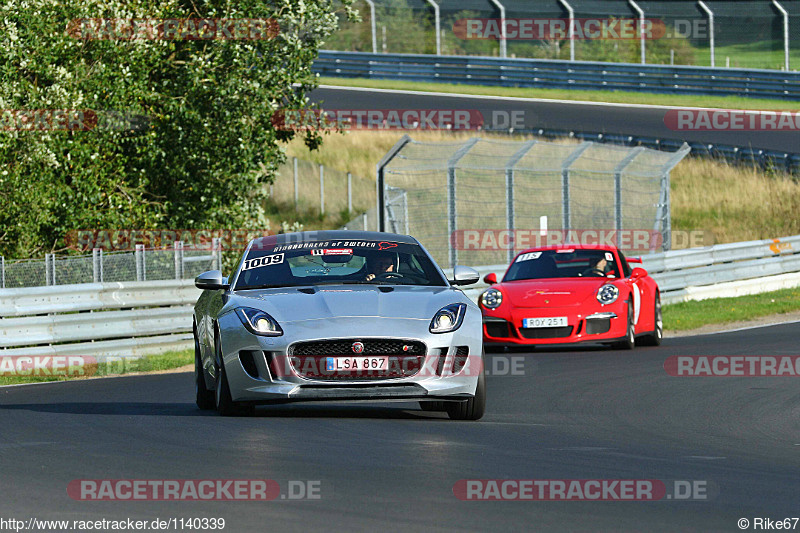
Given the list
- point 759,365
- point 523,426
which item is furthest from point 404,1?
point 523,426

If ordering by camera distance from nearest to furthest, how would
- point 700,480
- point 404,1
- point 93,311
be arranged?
point 700,480
point 93,311
point 404,1

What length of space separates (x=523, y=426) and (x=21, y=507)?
3962 mm

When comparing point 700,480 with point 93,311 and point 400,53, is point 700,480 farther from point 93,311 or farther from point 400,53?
point 400,53

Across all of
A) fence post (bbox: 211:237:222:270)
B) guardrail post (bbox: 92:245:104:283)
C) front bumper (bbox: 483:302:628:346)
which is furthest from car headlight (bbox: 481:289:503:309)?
guardrail post (bbox: 92:245:104:283)

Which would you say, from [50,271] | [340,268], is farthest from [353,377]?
[50,271]

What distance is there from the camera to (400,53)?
4269 cm

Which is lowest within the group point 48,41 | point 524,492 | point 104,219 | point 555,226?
point 555,226

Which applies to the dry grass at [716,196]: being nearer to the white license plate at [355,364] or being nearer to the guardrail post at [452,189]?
the guardrail post at [452,189]

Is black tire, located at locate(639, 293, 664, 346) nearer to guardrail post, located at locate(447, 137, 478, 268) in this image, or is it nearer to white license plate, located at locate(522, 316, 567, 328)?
white license plate, located at locate(522, 316, 567, 328)

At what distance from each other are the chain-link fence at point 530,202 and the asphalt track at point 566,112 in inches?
101

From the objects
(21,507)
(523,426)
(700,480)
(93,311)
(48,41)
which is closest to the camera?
(21,507)

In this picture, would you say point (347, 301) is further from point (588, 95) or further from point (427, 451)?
point (588, 95)

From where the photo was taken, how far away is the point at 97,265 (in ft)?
55.6

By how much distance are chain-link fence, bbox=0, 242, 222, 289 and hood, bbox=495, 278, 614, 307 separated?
4.35 meters
